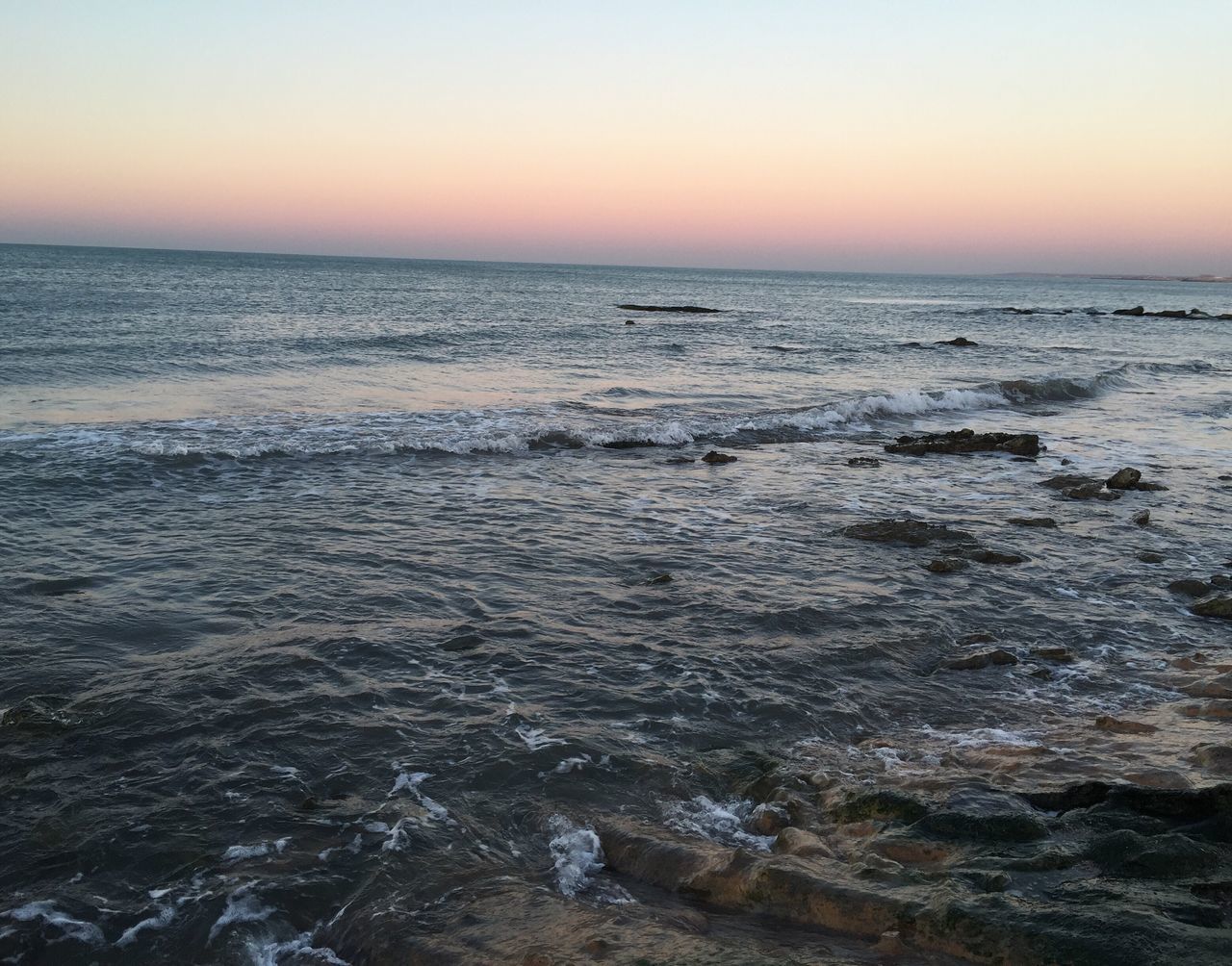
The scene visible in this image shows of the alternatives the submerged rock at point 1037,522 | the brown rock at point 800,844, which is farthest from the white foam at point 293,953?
the submerged rock at point 1037,522

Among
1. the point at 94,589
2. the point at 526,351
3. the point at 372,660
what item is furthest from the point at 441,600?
the point at 526,351

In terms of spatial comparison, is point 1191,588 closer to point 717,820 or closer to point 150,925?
point 717,820

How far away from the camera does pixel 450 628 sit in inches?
353

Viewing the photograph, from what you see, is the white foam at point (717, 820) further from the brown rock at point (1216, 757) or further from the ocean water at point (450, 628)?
the brown rock at point (1216, 757)

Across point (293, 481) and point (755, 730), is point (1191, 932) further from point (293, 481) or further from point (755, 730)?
point (293, 481)

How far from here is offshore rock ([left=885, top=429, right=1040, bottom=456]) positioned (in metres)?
19.8

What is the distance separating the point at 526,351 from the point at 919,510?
26.2 m

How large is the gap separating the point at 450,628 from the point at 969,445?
15390 mm

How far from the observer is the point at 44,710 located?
6852 mm

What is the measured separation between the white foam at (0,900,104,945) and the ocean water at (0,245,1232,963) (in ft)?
0.05

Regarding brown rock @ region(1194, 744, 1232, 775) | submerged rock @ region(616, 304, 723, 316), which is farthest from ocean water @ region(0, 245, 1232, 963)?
submerged rock @ region(616, 304, 723, 316)

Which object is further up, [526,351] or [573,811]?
[526,351]

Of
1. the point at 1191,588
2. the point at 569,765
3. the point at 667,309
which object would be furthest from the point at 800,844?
the point at 667,309

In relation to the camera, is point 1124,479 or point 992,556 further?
point 1124,479
